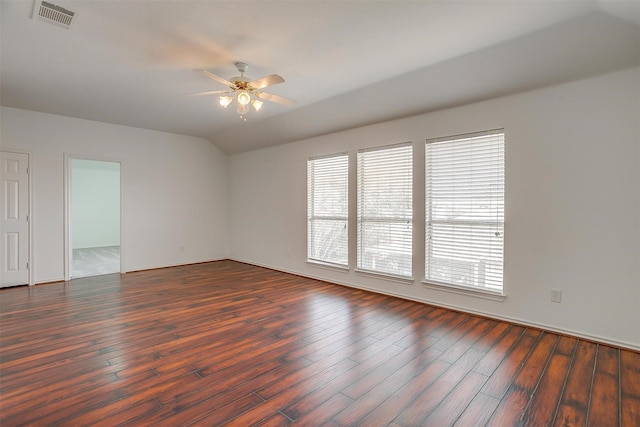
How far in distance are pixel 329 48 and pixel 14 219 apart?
5554 millimetres

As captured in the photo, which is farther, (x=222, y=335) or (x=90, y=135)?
(x=90, y=135)

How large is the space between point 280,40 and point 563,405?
3.50 m

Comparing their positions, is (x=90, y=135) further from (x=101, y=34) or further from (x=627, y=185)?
(x=627, y=185)

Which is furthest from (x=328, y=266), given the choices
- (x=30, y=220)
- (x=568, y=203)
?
(x=30, y=220)

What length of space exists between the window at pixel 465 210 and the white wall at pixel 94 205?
29.9ft

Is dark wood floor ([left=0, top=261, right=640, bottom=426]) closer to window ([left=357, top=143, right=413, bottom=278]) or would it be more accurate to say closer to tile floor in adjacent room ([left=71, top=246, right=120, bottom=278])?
window ([left=357, top=143, right=413, bottom=278])

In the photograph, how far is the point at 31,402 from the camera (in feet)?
6.45

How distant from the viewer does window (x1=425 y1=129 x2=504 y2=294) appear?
3.51 meters

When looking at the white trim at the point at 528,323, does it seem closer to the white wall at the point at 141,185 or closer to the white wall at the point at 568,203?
the white wall at the point at 568,203

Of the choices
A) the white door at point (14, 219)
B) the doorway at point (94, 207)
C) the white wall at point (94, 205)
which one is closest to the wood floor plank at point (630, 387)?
the white door at point (14, 219)

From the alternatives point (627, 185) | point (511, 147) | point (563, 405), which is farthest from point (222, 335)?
point (627, 185)

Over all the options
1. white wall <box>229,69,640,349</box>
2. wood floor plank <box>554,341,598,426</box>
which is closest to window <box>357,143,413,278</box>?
white wall <box>229,69,640,349</box>

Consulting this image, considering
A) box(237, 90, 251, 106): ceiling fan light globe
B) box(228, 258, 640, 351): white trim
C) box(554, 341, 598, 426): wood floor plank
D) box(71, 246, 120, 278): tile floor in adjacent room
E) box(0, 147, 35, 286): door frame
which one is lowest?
box(554, 341, 598, 426): wood floor plank

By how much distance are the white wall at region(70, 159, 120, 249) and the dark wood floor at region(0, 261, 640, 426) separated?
6368 millimetres
